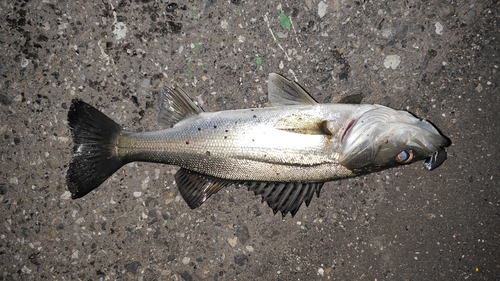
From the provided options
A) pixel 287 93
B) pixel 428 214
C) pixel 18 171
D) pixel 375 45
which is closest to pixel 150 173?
pixel 18 171

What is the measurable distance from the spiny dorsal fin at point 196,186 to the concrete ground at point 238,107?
39 cm

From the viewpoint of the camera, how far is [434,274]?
10.6ft

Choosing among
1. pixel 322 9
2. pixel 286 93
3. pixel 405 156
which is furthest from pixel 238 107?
pixel 405 156

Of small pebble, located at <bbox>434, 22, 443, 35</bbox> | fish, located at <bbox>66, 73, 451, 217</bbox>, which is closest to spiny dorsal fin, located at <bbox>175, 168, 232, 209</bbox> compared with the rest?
fish, located at <bbox>66, 73, 451, 217</bbox>

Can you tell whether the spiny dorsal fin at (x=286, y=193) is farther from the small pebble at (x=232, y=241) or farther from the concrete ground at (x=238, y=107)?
the small pebble at (x=232, y=241)

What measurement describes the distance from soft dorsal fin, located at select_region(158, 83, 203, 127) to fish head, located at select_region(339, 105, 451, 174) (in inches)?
49.1

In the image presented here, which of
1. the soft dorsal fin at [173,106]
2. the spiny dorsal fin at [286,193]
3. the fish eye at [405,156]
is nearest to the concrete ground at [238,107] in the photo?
the soft dorsal fin at [173,106]

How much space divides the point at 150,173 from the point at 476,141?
309cm

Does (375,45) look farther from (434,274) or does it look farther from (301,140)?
(434,274)

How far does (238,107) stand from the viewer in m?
3.08

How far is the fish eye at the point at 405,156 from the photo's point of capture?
2.44m

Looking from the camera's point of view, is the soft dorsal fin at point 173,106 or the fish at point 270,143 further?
the soft dorsal fin at point 173,106

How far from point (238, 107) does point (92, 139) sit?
1285 mm

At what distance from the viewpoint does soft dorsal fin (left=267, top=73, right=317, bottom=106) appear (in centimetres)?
262
